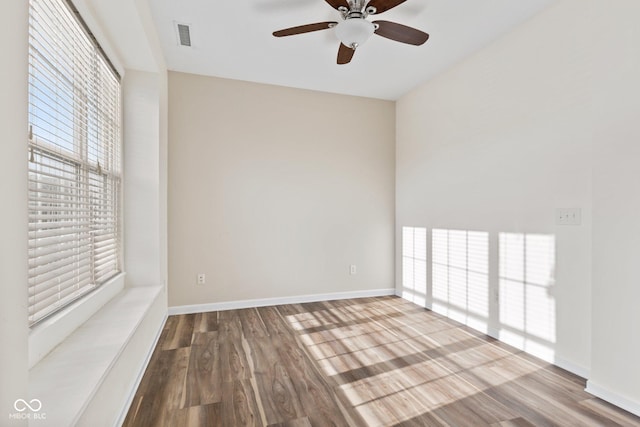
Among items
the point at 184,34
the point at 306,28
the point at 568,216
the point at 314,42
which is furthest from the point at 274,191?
the point at 568,216

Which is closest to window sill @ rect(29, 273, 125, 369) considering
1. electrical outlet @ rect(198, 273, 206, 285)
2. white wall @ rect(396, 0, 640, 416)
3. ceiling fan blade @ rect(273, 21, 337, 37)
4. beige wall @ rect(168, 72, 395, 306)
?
electrical outlet @ rect(198, 273, 206, 285)

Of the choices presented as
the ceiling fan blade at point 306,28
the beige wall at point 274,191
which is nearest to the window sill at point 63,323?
the beige wall at point 274,191

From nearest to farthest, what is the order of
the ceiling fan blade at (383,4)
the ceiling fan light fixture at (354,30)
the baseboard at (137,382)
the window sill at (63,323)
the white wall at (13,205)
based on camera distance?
1. the white wall at (13,205)
2. the window sill at (63,323)
3. the baseboard at (137,382)
4. the ceiling fan blade at (383,4)
5. the ceiling fan light fixture at (354,30)

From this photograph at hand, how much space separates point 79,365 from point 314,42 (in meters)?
2.99

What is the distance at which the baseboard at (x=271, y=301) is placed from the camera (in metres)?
3.74

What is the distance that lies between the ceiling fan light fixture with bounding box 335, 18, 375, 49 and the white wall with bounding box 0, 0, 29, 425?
1.80 metres

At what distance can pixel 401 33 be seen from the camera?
239 cm

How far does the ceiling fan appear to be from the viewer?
7.06ft

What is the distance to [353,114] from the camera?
4.44 meters

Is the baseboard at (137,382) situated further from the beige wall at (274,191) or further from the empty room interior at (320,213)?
the beige wall at (274,191)

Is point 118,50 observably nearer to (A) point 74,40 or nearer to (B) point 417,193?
(A) point 74,40

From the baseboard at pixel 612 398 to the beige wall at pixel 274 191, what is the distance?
2.66 metres

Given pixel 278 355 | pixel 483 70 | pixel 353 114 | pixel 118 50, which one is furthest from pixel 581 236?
pixel 118 50

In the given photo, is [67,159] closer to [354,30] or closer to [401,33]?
[354,30]
